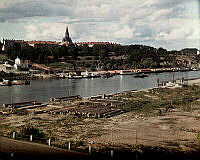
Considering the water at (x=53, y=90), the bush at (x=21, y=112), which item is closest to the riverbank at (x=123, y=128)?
the bush at (x=21, y=112)

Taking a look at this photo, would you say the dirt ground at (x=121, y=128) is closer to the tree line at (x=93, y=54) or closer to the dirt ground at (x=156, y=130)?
the dirt ground at (x=156, y=130)

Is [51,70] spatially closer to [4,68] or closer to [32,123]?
[4,68]

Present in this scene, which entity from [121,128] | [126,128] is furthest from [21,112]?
[126,128]

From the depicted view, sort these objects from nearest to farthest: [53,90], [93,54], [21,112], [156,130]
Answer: [156,130], [21,112], [53,90], [93,54]

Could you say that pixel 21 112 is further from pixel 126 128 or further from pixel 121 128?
pixel 126 128

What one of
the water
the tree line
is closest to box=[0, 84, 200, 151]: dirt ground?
the water

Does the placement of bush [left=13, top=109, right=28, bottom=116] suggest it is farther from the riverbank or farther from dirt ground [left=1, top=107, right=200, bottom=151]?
dirt ground [left=1, top=107, right=200, bottom=151]

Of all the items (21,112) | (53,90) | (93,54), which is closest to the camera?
(21,112)

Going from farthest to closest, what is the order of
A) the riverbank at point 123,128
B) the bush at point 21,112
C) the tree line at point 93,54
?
the tree line at point 93,54 < the bush at point 21,112 < the riverbank at point 123,128

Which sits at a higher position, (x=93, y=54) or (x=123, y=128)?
(x=93, y=54)
